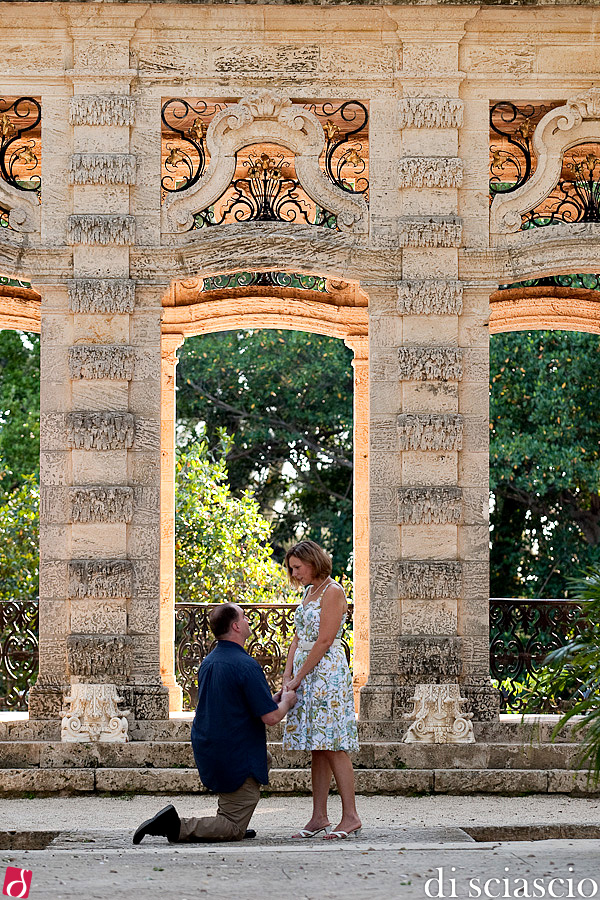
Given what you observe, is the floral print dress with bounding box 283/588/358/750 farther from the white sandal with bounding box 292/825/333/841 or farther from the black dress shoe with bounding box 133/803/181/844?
the black dress shoe with bounding box 133/803/181/844

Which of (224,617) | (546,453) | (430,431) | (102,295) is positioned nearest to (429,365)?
(430,431)

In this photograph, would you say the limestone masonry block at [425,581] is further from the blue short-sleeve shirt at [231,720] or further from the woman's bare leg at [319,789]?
the blue short-sleeve shirt at [231,720]

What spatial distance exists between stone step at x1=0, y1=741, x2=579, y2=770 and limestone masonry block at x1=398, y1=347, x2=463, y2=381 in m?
2.74

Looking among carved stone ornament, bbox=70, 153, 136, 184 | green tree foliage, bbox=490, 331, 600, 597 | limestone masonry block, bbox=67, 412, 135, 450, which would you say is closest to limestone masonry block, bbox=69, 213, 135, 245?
carved stone ornament, bbox=70, 153, 136, 184

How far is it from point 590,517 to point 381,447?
11213 mm

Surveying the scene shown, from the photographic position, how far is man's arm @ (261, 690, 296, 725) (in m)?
Result: 6.83

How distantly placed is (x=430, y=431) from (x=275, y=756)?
2.68 m

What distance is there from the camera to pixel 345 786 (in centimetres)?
721

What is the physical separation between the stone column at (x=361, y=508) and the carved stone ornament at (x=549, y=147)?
2702mm

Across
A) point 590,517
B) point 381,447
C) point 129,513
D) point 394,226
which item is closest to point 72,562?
point 129,513

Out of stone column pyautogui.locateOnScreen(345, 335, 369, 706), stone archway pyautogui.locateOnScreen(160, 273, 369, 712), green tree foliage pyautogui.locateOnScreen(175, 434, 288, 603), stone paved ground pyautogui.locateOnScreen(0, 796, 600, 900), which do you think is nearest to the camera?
stone paved ground pyautogui.locateOnScreen(0, 796, 600, 900)

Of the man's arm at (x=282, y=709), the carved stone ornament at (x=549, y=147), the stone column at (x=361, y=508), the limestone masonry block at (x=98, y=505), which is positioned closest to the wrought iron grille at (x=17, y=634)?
the limestone masonry block at (x=98, y=505)

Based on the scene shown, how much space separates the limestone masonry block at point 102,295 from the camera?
997 cm

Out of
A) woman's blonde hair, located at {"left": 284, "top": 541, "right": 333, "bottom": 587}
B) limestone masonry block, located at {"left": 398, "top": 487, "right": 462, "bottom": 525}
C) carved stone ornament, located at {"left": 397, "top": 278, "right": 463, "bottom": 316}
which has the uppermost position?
carved stone ornament, located at {"left": 397, "top": 278, "right": 463, "bottom": 316}
